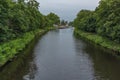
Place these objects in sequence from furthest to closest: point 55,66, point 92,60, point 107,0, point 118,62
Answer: point 107,0
point 92,60
point 118,62
point 55,66

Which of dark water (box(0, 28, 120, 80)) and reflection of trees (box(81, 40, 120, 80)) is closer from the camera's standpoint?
dark water (box(0, 28, 120, 80))

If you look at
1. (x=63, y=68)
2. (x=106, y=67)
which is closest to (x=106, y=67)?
(x=106, y=67)

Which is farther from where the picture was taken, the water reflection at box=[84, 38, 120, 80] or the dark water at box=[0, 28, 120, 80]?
the water reflection at box=[84, 38, 120, 80]

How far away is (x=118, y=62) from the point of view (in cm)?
3719

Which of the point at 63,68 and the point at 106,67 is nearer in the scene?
the point at 63,68

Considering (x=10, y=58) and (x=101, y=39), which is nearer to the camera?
(x=10, y=58)

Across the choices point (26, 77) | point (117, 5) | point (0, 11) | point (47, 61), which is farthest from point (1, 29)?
point (117, 5)

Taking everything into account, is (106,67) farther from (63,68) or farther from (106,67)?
(63,68)

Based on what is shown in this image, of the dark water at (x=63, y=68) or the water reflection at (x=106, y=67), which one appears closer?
the dark water at (x=63, y=68)

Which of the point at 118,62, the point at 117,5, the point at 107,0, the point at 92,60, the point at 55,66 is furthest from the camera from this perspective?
the point at 107,0

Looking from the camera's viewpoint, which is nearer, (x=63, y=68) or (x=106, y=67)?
(x=63, y=68)

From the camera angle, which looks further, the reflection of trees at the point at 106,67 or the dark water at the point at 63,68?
the reflection of trees at the point at 106,67

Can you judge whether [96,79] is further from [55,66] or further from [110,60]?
[110,60]

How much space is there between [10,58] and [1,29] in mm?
4193
